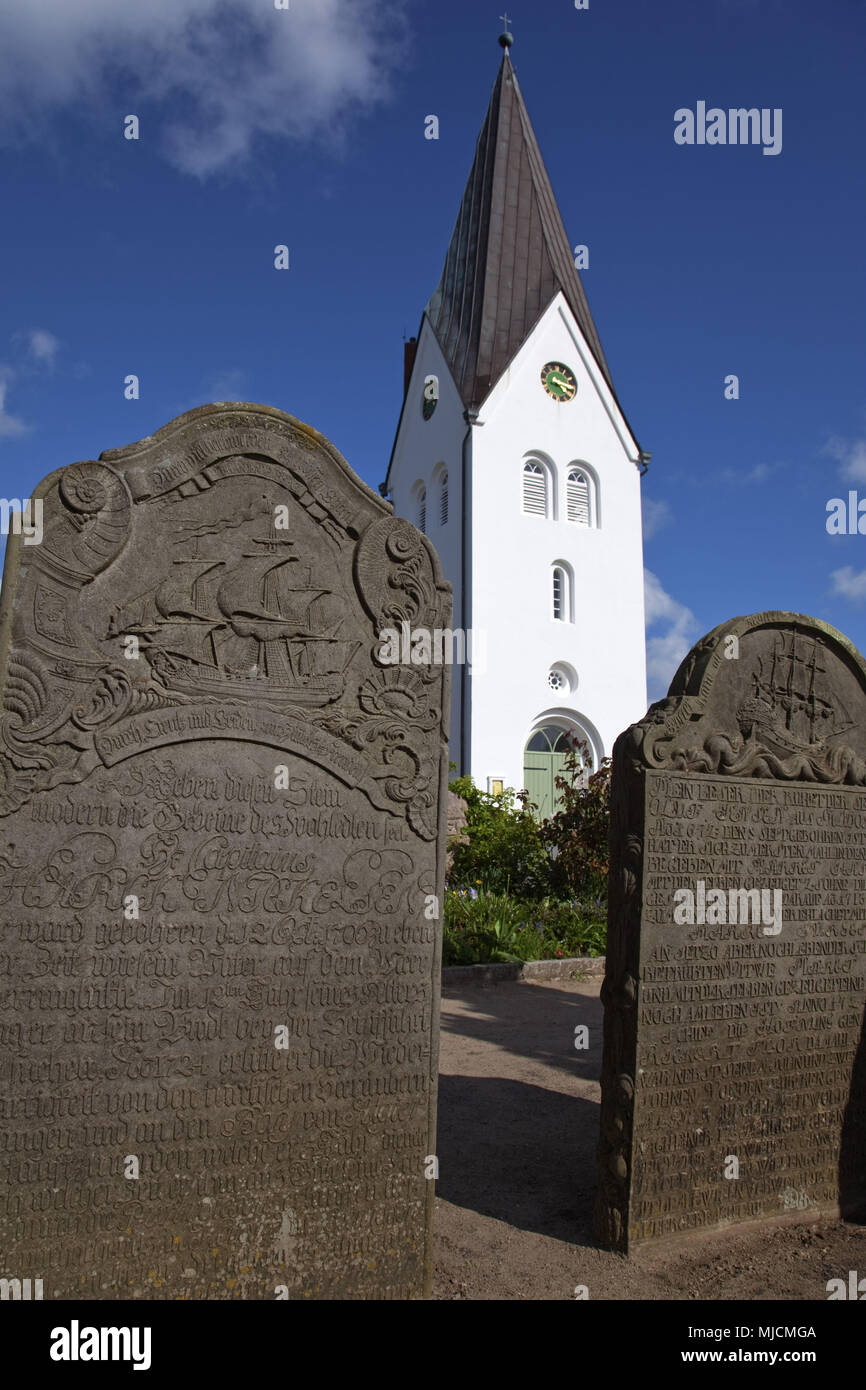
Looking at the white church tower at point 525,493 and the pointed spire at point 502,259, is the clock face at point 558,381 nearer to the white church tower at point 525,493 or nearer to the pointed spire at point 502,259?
the white church tower at point 525,493

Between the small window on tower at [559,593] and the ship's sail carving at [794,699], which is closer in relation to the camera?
the ship's sail carving at [794,699]

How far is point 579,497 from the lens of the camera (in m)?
24.2

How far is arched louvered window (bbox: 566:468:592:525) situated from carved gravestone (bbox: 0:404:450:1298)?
20.7 metres

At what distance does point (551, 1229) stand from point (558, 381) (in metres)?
22.6

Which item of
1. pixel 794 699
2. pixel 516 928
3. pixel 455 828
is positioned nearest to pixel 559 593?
pixel 455 828

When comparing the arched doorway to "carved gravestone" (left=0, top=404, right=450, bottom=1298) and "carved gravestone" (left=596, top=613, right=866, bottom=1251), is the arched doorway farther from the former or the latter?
"carved gravestone" (left=0, top=404, right=450, bottom=1298)

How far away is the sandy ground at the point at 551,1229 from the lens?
3961 millimetres

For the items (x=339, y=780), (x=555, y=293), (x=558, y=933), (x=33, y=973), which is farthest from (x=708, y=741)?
(x=555, y=293)

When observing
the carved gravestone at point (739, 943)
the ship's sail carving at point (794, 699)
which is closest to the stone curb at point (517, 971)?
the carved gravestone at point (739, 943)

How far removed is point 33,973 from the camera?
334cm

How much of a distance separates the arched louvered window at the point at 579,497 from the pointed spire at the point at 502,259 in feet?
8.97

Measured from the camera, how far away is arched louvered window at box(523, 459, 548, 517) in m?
23.5

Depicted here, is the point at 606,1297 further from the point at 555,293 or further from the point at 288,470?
the point at 555,293

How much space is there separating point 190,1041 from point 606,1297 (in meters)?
2.01
